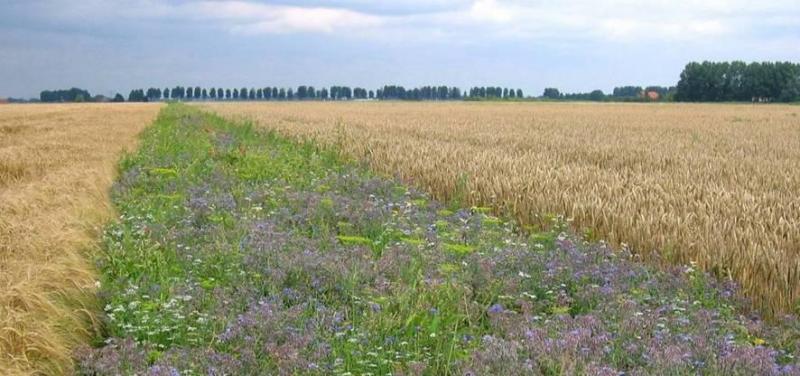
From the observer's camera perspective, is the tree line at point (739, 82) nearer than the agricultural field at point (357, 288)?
No

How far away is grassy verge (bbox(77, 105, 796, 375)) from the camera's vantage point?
4.49 meters

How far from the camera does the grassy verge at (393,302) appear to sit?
449 cm

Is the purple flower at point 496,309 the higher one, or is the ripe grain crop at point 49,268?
the ripe grain crop at point 49,268

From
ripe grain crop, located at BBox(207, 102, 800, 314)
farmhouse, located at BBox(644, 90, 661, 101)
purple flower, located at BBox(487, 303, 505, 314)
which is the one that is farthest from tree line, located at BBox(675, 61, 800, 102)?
purple flower, located at BBox(487, 303, 505, 314)

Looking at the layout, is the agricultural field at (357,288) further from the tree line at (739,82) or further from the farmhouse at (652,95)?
the farmhouse at (652,95)

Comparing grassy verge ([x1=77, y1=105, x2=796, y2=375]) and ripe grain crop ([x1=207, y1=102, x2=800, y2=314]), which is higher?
ripe grain crop ([x1=207, y1=102, x2=800, y2=314])

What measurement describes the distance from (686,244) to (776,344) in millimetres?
1776

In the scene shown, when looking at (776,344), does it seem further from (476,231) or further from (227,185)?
(227,185)

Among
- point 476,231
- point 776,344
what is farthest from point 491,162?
point 776,344

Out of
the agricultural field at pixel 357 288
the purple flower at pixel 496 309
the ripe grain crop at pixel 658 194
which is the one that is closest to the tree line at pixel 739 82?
the ripe grain crop at pixel 658 194

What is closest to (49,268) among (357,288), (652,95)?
(357,288)

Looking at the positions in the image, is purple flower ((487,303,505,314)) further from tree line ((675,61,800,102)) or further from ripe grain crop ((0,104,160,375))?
tree line ((675,61,800,102))

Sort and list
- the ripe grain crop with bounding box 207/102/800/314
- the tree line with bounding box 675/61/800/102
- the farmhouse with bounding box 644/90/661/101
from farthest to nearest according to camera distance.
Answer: the farmhouse with bounding box 644/90/661/101
the tree line with bounding box 675/61/800/102
the ripe grain crop with bounding box 207/102/800/314

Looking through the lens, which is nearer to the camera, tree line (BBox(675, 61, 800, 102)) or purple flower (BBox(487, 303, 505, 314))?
purple flower (BBox(487, 303, 505, 314))
